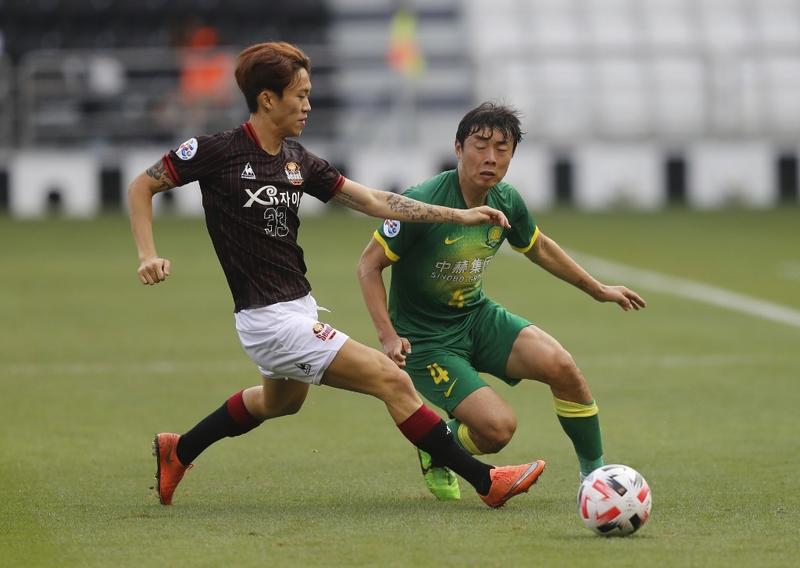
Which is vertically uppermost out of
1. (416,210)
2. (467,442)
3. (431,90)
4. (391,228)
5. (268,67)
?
(268,67)

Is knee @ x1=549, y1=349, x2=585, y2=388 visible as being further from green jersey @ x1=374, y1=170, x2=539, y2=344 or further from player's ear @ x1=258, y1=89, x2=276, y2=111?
player's ear @ x1=258, y1=89, x2=276, y2=111

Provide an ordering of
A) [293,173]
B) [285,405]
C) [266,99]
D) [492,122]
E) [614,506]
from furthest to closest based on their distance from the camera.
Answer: [285,405] < [492,122] < [293,173] < [266,99] < [614,506]

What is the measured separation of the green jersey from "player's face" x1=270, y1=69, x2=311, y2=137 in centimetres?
75

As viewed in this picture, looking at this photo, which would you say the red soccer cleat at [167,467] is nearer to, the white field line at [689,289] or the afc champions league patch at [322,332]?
the afc champions league patch at [322,332]

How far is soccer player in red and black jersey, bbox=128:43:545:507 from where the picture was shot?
7.17m

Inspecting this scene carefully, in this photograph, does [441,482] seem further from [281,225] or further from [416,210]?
[281,225]

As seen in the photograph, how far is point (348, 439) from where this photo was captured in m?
9.98

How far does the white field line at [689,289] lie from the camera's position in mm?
16672

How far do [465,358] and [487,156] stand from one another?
1083mm

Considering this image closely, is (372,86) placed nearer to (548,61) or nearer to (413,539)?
(548,61)

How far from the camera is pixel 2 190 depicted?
31.4 meters

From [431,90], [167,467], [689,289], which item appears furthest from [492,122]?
[431,90]

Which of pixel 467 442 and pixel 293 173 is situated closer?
pixel 293 173

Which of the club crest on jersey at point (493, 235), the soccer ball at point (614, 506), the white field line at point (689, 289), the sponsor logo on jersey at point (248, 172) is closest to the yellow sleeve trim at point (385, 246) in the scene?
the club crest on jersey at point (493, 235)
